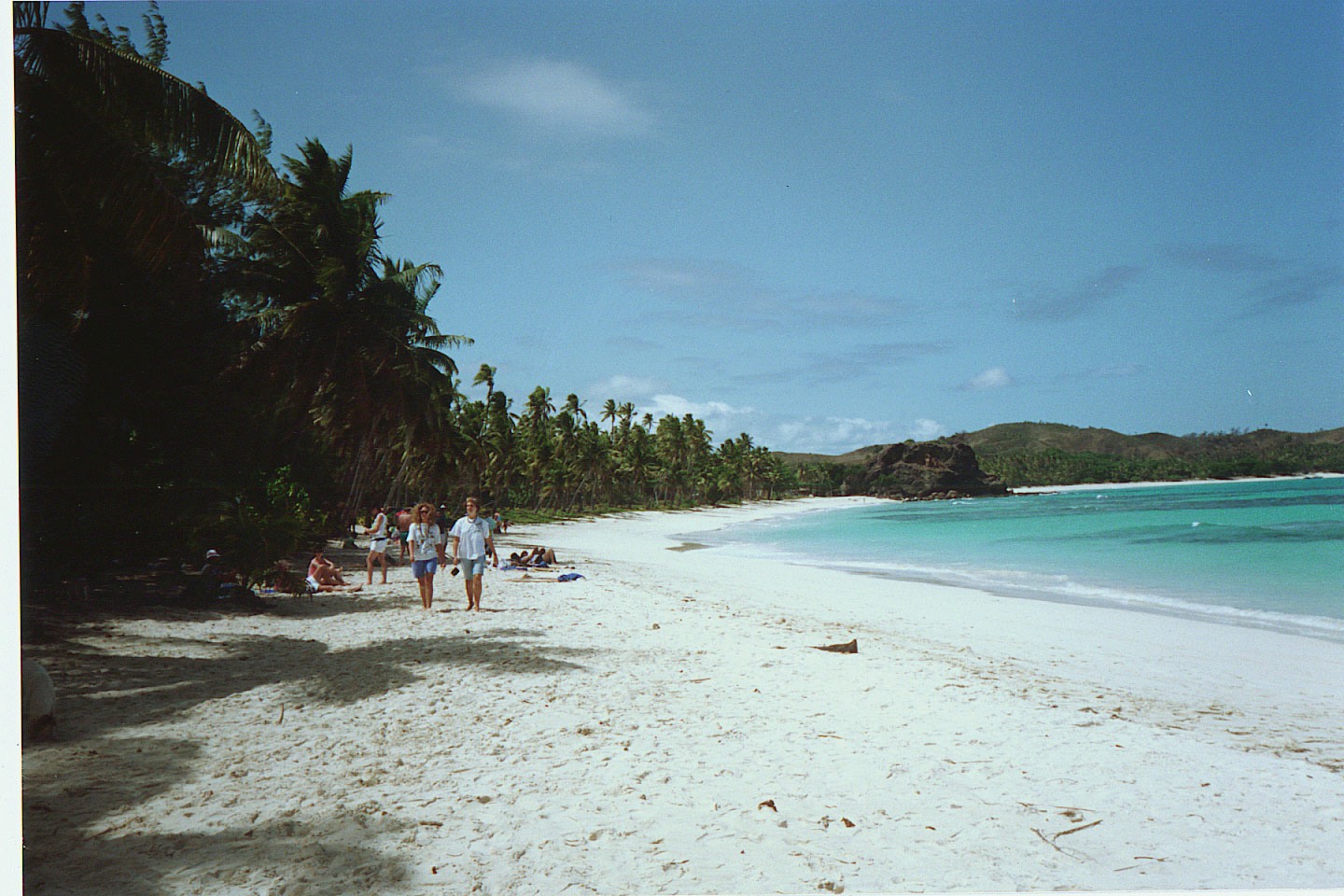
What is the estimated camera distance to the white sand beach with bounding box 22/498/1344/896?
9.44ft

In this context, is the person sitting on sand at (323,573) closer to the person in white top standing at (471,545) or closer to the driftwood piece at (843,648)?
the person in white top standing at (471,545)

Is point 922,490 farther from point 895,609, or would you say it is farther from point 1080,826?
point 1080,826

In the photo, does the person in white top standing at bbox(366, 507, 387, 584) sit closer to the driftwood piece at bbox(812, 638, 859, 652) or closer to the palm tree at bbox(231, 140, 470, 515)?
the palm tree at bbox(231, 140, 470, 515)

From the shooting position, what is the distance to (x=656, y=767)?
3.77 metres

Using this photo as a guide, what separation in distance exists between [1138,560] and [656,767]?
21.4m

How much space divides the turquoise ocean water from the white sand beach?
19.7 feet

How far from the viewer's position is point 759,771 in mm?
3725

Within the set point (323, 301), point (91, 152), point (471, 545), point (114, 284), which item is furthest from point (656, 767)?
point (323, 301)

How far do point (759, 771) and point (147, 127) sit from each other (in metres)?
6.89

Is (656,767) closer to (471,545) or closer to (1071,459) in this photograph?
(471,545)

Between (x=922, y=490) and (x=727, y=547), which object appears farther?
(x=922, y=490)

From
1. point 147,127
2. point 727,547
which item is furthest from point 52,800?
point 727,547

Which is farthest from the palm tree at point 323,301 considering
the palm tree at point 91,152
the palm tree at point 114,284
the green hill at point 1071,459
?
the green hill at point 1071,459

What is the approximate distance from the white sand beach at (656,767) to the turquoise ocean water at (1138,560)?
601 centimetres
